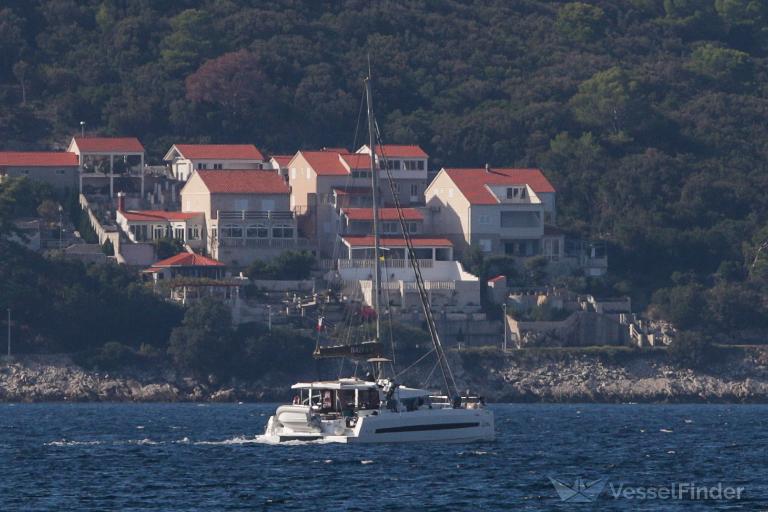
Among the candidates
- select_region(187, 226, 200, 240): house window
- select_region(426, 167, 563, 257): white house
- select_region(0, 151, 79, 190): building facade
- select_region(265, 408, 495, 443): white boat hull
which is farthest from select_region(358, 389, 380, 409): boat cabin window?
select_region(0, 151, 79, 190): building facade

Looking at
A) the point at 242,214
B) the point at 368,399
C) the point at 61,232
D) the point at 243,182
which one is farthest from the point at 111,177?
the point at 368,399

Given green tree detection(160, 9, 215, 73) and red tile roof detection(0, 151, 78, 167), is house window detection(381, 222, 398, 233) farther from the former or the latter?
green tree detection(160, 9, 215, 73)

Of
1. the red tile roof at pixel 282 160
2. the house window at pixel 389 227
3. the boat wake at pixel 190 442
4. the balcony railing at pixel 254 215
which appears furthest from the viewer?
the red tile roof at pixel 282 160

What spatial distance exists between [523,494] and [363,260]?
67.7m

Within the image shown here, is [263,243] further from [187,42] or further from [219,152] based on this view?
[187,42]

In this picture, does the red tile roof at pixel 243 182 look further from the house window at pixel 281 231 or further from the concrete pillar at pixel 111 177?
the concrete pillar at pixel 111 177

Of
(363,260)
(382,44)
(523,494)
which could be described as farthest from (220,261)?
(523,494)

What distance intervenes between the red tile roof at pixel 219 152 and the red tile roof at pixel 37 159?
307 inches

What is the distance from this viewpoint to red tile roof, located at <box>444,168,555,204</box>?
138m

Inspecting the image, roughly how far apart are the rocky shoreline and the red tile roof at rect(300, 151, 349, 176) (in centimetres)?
2086

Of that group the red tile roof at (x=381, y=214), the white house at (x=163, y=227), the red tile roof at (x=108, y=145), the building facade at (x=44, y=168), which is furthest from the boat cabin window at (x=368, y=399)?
the red tile roof at (x=108, y=145)

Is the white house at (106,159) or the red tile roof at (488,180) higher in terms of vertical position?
the white house at (106,159)

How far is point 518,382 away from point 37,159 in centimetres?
3786

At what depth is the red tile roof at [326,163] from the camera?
13762 cm
